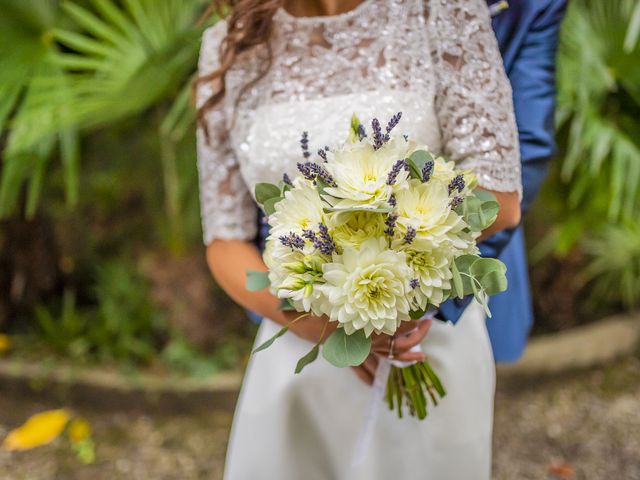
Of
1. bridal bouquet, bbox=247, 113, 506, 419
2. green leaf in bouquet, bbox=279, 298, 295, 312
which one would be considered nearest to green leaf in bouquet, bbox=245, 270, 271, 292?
green leaf in bouquet, bbox=279, 298, 295, 312

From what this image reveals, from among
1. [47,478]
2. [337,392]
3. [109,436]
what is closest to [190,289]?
[109,436]

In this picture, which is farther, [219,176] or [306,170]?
[219,176]

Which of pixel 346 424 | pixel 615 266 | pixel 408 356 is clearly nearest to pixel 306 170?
pixel 408 356

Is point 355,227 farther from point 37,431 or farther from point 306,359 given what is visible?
point 37,431

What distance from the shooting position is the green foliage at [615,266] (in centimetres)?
331

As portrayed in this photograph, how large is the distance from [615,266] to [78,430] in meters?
2.74

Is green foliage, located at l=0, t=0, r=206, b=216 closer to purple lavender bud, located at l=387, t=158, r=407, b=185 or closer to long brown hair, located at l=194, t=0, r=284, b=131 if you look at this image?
long brown hair, located at l=194, t=0, r=284, b=131

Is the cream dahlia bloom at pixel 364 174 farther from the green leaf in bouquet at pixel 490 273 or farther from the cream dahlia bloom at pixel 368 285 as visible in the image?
the green leaf in bouquet at pixel 490 273

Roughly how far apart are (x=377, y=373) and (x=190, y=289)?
198cm

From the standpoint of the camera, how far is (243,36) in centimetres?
141

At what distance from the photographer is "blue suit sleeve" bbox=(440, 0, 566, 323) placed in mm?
1455

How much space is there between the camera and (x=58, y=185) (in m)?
3.65

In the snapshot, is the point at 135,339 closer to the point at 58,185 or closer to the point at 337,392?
the point at 58,185

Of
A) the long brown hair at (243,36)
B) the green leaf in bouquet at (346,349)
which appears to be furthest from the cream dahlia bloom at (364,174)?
the long brown hair at (243,36)
